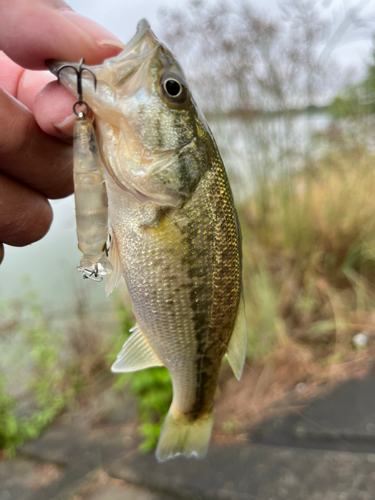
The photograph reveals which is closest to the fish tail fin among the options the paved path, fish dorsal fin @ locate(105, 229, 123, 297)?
fish dorsal fin @ locate(105, 229, 123, 297)

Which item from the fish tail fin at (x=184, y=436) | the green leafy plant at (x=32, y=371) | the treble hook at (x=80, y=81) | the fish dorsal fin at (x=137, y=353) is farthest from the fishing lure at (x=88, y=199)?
the green leafy plant at (x=32, y=371)

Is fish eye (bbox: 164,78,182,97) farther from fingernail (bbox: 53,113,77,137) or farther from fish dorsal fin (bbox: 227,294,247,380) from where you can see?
fish dorsal fin (bbox: 227,294,247,380)

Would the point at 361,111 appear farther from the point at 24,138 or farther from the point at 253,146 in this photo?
the point at 24,138

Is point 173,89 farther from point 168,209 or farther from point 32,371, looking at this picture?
point 32,371

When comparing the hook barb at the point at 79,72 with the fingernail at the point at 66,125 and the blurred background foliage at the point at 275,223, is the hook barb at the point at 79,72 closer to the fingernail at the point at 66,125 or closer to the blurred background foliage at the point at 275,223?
the fingernail at the point at 66,125

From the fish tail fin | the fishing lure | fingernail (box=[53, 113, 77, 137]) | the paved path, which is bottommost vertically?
the paved path


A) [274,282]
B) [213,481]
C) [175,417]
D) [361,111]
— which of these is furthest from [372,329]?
[175,417]

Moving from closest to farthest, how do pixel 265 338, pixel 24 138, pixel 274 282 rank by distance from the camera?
pixel 24 138 < pixel 265 338 < pixel 274 282
